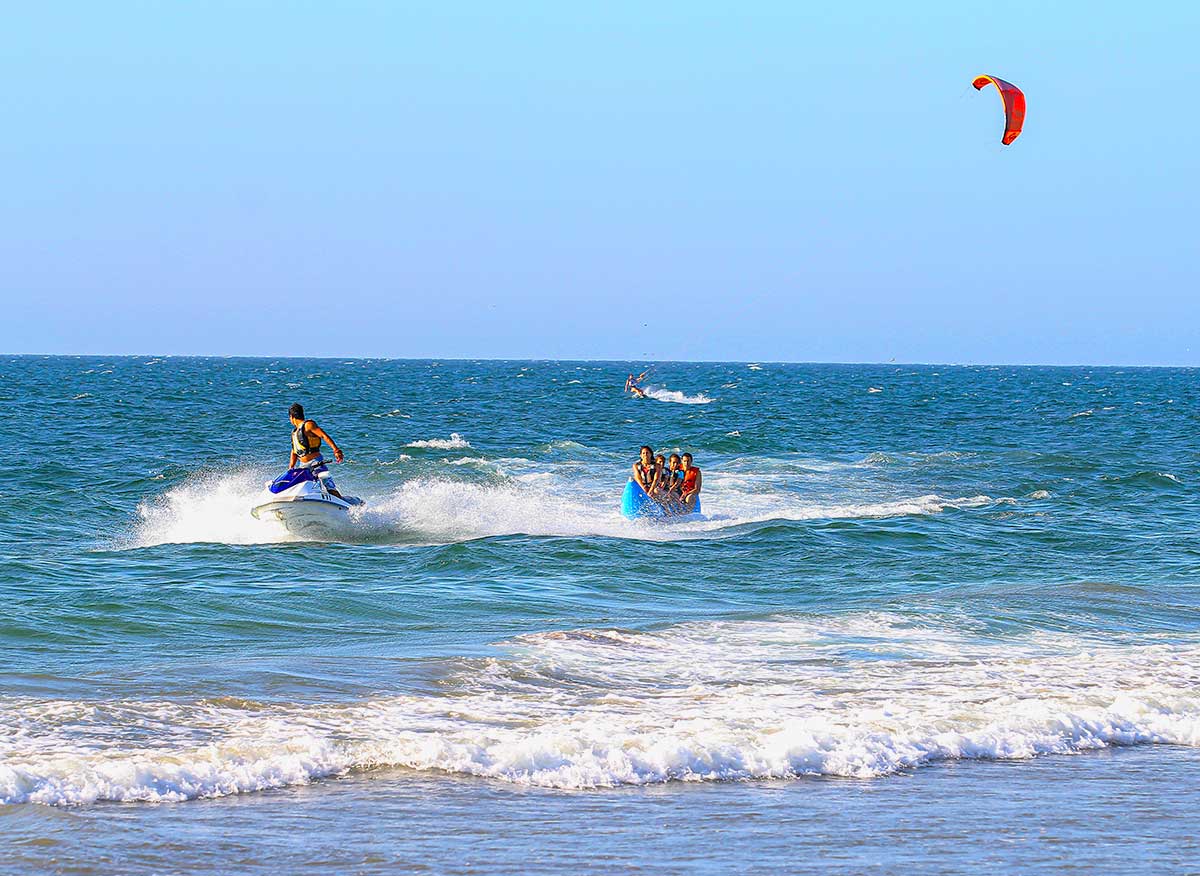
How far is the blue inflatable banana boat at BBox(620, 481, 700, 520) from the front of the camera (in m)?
21.2

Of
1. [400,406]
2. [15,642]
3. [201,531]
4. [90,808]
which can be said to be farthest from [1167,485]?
[400,406]

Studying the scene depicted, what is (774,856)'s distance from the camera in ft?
19.9

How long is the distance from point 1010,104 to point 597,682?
41.9 ft

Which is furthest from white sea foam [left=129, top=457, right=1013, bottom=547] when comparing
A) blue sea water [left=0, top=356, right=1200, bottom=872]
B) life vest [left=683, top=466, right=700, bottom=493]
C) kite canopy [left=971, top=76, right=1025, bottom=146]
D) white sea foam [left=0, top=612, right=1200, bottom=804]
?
white sea foam [left=0, top=612, right=1200, bottom=804]

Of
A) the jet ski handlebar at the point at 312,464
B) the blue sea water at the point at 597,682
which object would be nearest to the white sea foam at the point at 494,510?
the blue sea water at the point at 597,682

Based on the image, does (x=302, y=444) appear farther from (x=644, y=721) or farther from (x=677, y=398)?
(x=677, y=398)

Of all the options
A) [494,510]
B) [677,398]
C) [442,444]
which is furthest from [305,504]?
[677,398]

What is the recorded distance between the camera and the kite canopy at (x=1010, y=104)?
1898 centimetres

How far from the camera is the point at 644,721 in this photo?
862 centimetres

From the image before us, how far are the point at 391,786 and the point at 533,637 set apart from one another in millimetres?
4361

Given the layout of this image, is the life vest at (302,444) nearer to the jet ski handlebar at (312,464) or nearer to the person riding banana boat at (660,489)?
the jet ski handlebar at (312,464)

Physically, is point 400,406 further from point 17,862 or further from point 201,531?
point 17,862

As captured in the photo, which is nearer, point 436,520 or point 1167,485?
point 436,520

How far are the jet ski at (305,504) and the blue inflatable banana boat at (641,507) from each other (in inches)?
179
